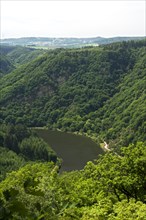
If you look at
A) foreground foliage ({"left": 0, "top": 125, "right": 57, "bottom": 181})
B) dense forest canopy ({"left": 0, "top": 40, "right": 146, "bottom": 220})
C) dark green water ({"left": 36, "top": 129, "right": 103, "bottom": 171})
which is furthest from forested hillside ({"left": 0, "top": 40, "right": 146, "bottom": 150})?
foreground foliage ({"left": 0, "top": 125, "right": 57, "bottom": 181})

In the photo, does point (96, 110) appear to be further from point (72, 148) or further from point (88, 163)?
point (88, 163)

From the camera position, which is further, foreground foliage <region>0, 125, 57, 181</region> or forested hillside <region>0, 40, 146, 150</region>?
forested hillside <region>0, 40, 146, 150</region>

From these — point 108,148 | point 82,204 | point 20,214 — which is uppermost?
point 20,214

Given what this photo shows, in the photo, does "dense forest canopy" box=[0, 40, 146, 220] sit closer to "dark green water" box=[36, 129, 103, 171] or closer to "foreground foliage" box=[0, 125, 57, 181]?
"foreground foliage" box=[0, 125, 57, 181]

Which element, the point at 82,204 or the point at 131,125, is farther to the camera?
the point at 131,125

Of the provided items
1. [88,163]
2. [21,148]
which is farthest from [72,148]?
[88,163]

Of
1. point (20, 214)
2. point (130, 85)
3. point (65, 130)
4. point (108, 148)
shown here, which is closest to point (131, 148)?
point (20, 214)

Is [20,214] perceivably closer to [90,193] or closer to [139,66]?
[90,193]
